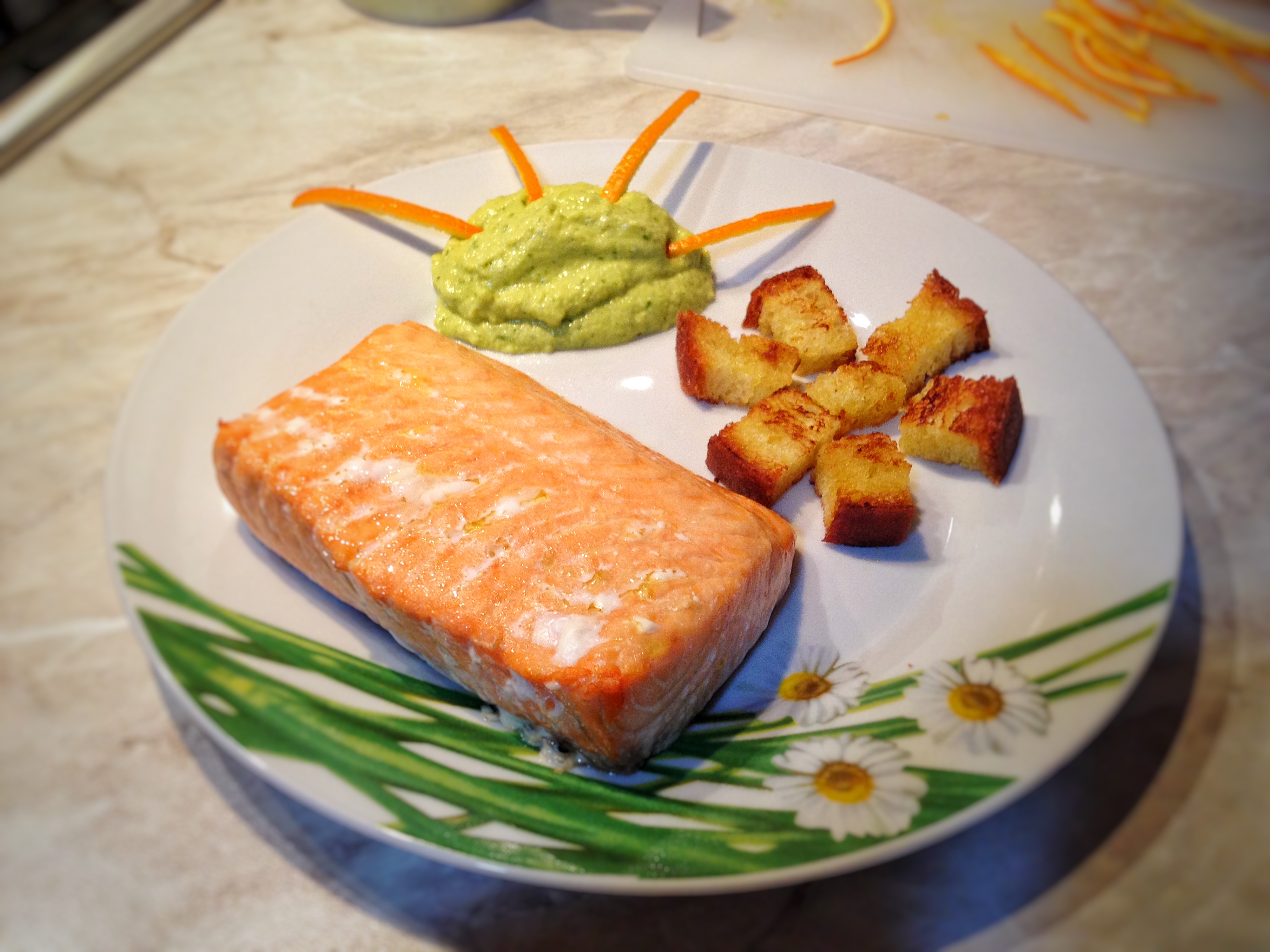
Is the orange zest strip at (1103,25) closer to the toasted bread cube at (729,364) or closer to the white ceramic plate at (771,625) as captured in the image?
the white ceramic plate at (771,625)

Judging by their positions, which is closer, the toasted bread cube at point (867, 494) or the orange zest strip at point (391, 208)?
the toasted bread cube at point (867, 494)

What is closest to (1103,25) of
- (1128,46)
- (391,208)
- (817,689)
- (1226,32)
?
(1128,46)

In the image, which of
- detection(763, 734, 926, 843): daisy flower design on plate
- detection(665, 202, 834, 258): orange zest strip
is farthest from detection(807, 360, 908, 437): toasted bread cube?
detection(763, 734, 926, 843): daisy flower design on plate

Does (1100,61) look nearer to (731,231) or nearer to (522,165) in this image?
(731,231)

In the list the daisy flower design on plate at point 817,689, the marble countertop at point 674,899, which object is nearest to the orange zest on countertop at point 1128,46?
the marble countertop at point 674,899

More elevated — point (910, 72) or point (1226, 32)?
point (1226, 32)

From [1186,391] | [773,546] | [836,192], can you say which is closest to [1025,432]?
[1186,391]

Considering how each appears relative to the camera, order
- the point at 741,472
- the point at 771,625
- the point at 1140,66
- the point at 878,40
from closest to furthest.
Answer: the point at 771,625
the point at 741,472
the point at 1140,66
the point at 878,40

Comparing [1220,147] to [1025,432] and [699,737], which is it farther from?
[699,737]
